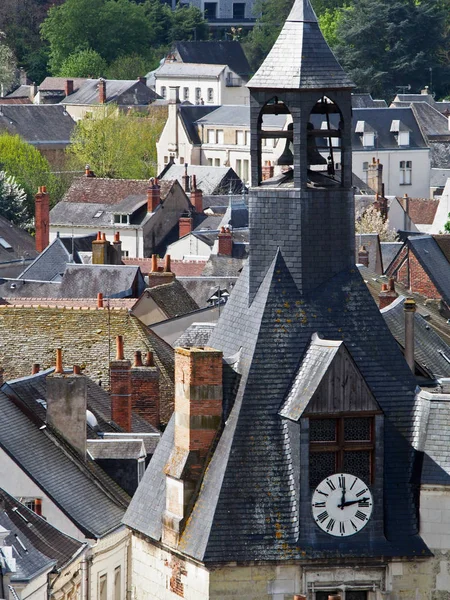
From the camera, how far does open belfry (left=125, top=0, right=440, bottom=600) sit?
24.5 m

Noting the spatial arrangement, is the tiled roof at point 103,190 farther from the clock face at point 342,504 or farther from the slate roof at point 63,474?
the clock face at point 342,504

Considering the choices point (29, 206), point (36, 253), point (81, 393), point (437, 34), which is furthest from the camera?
point (437, 34)

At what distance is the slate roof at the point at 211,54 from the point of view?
570ft

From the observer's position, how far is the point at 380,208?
305 ft

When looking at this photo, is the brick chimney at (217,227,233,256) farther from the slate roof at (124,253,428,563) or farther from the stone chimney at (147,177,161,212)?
the slate roof at (124,253,428,563)

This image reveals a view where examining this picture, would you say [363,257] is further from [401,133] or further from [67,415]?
[401,133]

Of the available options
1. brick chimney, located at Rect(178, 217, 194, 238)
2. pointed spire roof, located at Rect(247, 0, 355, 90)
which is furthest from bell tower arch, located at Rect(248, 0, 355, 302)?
brick chimney, located at Rect(178, 217, 194, 238)

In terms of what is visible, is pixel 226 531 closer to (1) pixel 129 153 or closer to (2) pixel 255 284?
(2) pixel 255 284

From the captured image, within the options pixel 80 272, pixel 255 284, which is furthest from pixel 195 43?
pixel 255 284

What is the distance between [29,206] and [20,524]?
80.9 m

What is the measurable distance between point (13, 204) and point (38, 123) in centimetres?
3431

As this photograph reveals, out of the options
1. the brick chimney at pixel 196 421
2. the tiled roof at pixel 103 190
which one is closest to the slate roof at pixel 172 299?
the brick chimney at pixel 196 421

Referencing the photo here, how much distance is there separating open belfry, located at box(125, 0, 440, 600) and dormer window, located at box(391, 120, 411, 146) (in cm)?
10026

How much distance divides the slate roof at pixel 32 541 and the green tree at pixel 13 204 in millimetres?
74322
